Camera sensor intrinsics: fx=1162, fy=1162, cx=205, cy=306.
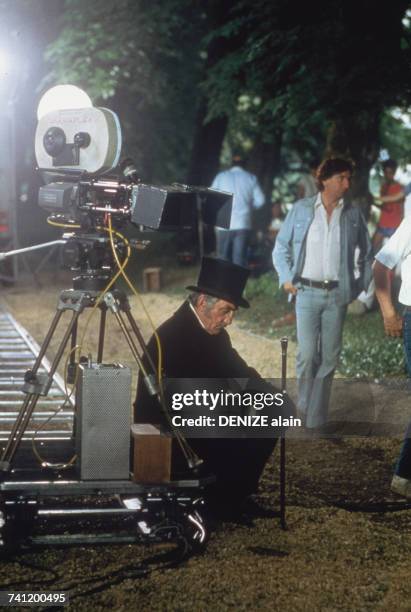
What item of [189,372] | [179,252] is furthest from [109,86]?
[189,372]

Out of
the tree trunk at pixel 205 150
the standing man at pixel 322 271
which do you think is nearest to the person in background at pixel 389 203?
the standing man at pixel 322 271

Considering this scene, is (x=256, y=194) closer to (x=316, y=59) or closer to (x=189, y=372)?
(x=316, y=59)

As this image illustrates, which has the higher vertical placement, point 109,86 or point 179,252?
point 109,86

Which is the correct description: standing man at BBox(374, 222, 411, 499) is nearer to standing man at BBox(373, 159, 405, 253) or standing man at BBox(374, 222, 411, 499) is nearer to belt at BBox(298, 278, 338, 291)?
belt at BBox(298, 278, 338, 291)

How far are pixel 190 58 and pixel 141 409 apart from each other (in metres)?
22.8

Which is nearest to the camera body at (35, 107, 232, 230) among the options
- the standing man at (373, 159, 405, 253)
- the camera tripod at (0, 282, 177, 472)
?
the camera tripod at (0, 282, 177, 472)

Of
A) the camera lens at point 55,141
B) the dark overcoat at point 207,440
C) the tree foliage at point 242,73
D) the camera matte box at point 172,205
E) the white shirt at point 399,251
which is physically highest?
the tree foliage at point 242,73

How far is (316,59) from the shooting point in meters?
14.8

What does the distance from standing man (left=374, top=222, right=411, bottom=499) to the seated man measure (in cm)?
80

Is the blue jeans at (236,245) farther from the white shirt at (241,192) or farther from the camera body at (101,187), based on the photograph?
the camera body at (101,187)

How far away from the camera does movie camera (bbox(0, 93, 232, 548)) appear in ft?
19.0

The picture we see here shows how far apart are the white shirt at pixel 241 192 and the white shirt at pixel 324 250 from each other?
8.40 m

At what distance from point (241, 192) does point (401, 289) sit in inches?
421

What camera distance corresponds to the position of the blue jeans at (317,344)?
8883 millimetres
